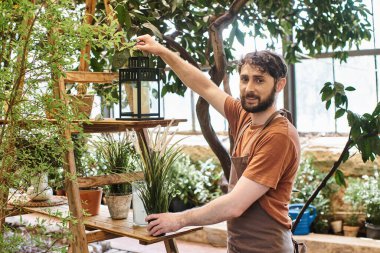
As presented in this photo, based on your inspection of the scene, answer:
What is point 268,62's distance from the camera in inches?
88.3

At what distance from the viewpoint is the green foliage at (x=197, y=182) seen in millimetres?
5832

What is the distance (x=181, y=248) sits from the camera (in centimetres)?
517

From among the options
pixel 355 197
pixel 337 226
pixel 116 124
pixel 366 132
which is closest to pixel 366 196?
pixel 355 197

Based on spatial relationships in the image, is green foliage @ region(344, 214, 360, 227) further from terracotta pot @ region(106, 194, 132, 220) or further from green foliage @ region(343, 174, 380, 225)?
terracotta pot @ region(106, 194, 132, 220)

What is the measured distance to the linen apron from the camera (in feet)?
7.08

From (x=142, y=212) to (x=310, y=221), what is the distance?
3.09 meters

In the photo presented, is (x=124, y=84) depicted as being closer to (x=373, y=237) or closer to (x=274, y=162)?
(x=274, y=162)

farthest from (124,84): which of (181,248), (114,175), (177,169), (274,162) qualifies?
(177,169)

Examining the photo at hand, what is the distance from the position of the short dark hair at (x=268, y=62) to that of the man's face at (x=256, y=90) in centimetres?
2

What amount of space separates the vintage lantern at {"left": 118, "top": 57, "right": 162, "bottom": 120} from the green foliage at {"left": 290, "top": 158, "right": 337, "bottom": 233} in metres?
3.11

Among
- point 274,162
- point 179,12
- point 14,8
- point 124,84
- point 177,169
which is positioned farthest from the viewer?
point 177,169

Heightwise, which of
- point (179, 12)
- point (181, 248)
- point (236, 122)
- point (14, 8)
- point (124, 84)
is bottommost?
point (181, 248)

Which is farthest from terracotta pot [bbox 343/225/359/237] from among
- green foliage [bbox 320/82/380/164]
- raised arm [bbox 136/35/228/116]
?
raised arm [bbox 136/35/228/116]

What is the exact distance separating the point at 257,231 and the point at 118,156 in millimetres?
803
